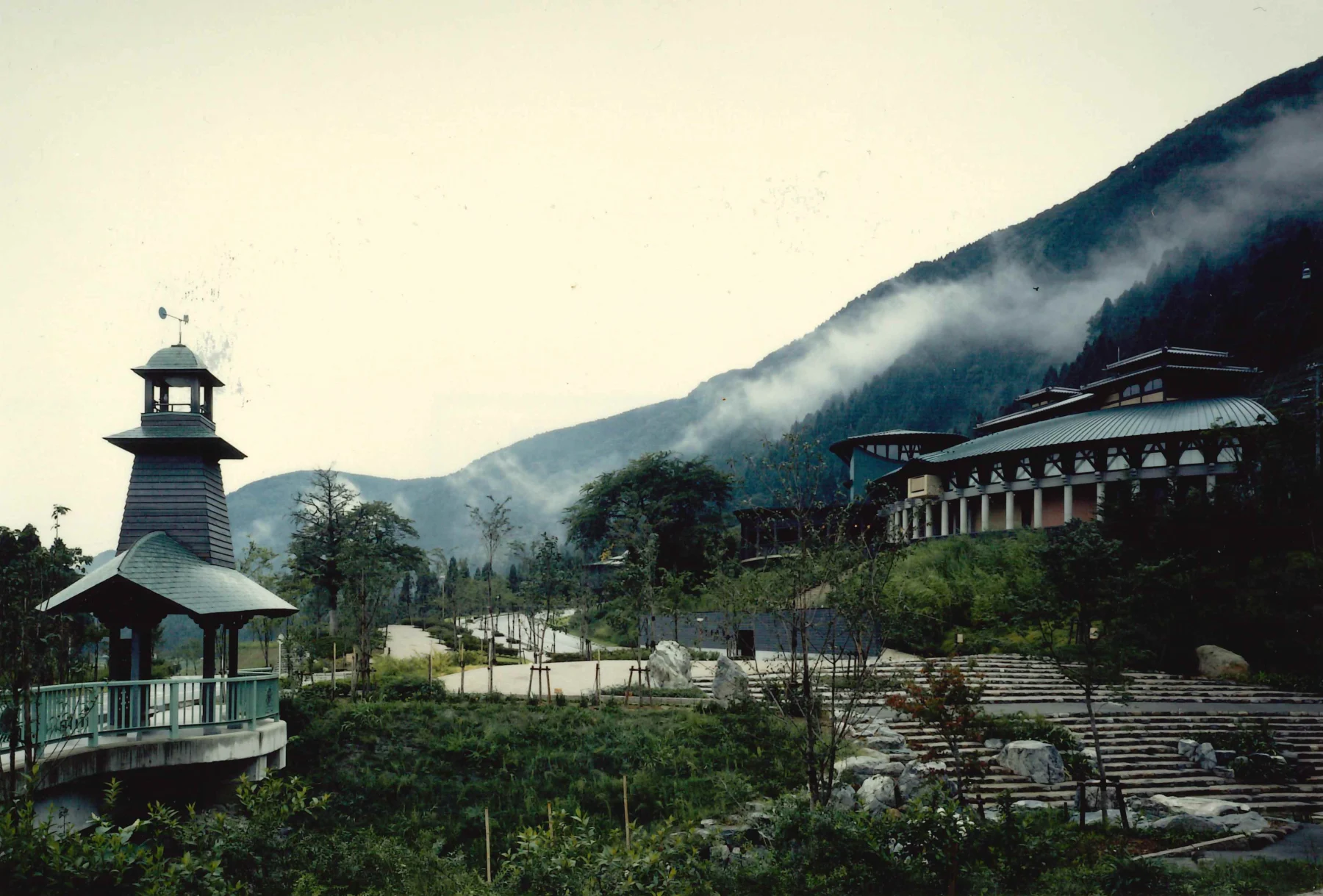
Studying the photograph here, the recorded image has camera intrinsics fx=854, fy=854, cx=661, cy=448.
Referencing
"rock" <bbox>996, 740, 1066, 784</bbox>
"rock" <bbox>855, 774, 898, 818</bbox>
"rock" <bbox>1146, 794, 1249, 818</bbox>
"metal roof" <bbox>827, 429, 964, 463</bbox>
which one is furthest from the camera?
"metal roof" <bbox>827, 429, 964, 463</bbox>

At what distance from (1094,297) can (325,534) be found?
9447 cm

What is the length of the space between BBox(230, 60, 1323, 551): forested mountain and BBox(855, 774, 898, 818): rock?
50.1 meters

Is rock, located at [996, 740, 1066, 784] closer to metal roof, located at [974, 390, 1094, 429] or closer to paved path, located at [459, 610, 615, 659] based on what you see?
paved path, located at [459, 610, 615, 659]

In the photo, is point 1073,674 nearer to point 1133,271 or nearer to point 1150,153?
point 1133,271

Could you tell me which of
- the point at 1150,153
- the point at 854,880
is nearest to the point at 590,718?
the point at 854,880

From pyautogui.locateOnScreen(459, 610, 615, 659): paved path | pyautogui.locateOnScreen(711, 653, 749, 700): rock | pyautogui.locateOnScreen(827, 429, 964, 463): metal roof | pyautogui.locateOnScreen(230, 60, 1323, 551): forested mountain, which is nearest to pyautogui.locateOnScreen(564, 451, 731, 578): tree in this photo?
pyautogui.locateOnScreen(459, 610, 615, 659): paved path

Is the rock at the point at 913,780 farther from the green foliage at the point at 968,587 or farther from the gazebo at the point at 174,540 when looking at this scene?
the gazebo at the point at 174,540

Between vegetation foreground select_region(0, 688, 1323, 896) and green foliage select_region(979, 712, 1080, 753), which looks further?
green foliage select_region(979, 712, 1080, 753)

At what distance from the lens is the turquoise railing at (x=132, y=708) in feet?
31.9

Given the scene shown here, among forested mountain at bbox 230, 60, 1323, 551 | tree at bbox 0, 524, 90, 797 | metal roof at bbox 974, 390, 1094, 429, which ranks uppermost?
forested mountain at bbox 230, 60, 1323, 551

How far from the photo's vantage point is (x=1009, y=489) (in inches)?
1622

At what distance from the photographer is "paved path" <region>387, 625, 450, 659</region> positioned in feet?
114

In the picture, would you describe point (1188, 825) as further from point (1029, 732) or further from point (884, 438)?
point (884, 438)

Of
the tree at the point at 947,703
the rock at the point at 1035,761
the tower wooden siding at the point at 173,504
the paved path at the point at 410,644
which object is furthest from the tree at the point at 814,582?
the paved path at the point at 410,644
